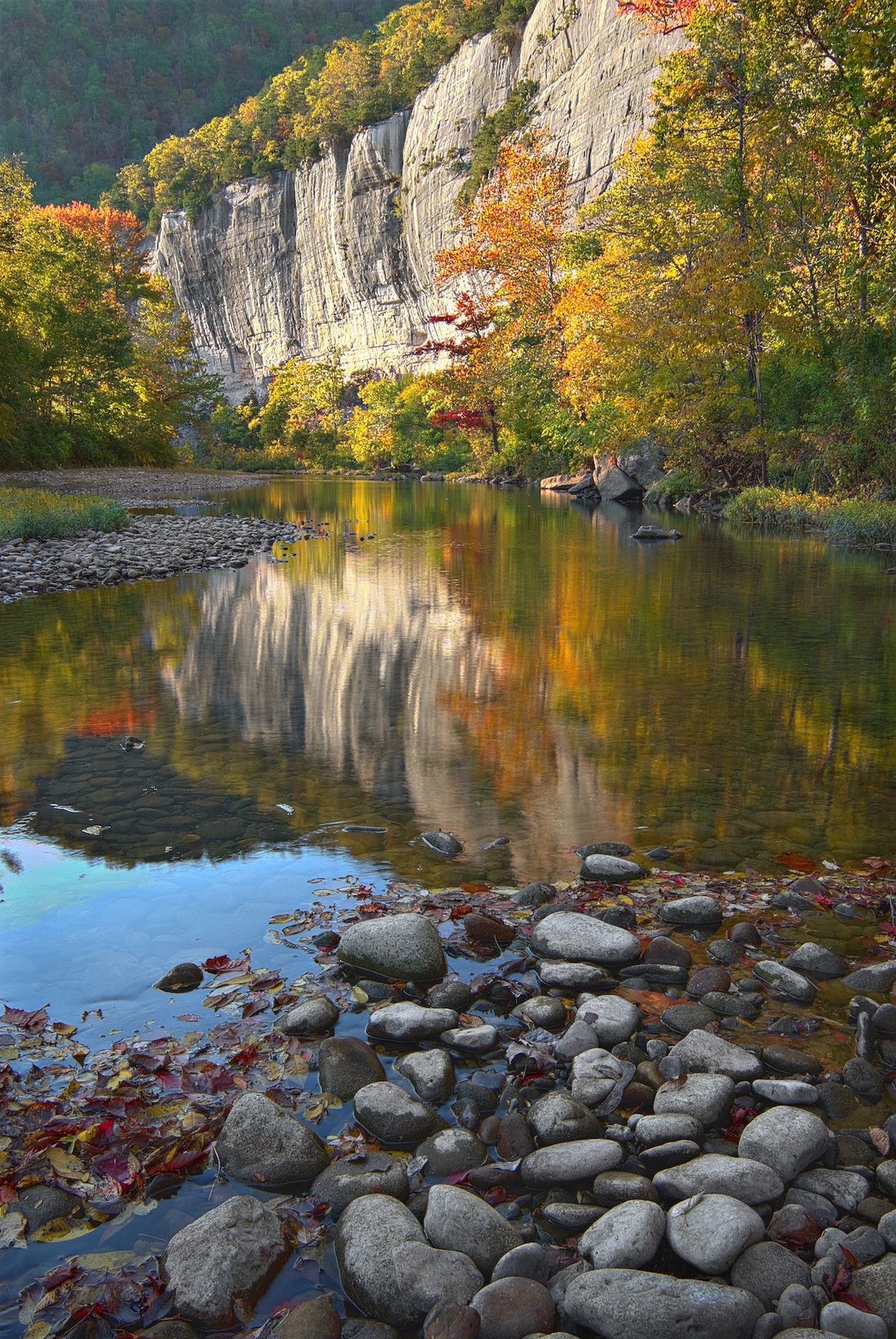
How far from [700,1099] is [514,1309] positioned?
31.7 inches

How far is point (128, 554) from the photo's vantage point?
14.1 meters

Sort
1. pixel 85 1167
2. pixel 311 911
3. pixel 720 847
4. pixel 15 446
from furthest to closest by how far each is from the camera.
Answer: pixel 15 446 → pixel 720 847 → pixel 311 911 → pixel 85 1167

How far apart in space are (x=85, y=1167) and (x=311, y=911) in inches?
54.5

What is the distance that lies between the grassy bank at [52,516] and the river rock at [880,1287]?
55.1 ft

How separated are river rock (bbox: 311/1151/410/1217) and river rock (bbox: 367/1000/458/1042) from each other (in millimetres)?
508

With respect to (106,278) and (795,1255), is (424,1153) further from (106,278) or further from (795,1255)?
(106,278)

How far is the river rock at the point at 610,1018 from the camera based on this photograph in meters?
2.59

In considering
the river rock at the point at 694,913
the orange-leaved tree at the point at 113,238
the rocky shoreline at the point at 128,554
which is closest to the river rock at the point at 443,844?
the river rock at the point at 694,913

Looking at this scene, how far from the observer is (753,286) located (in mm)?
19500

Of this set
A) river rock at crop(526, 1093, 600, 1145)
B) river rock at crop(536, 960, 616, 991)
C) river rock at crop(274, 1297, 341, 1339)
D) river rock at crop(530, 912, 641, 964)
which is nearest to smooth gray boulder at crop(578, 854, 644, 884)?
river rock at crop(530, 912, 641, 964)

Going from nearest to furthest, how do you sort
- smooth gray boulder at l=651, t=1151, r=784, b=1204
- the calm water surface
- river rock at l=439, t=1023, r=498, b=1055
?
smooth gray boulder at l=651, t=1151, r=784, b=1204, river rock at l=439, t=1023, r=498, b=1055, the calm water surface

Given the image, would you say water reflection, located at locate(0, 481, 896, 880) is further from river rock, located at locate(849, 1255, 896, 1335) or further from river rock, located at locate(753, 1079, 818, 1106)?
river rock, located at locate(849, 1255, 896, 1335)

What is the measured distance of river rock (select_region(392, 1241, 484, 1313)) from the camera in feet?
5.79

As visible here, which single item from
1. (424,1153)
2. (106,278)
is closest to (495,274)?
(106,278)
